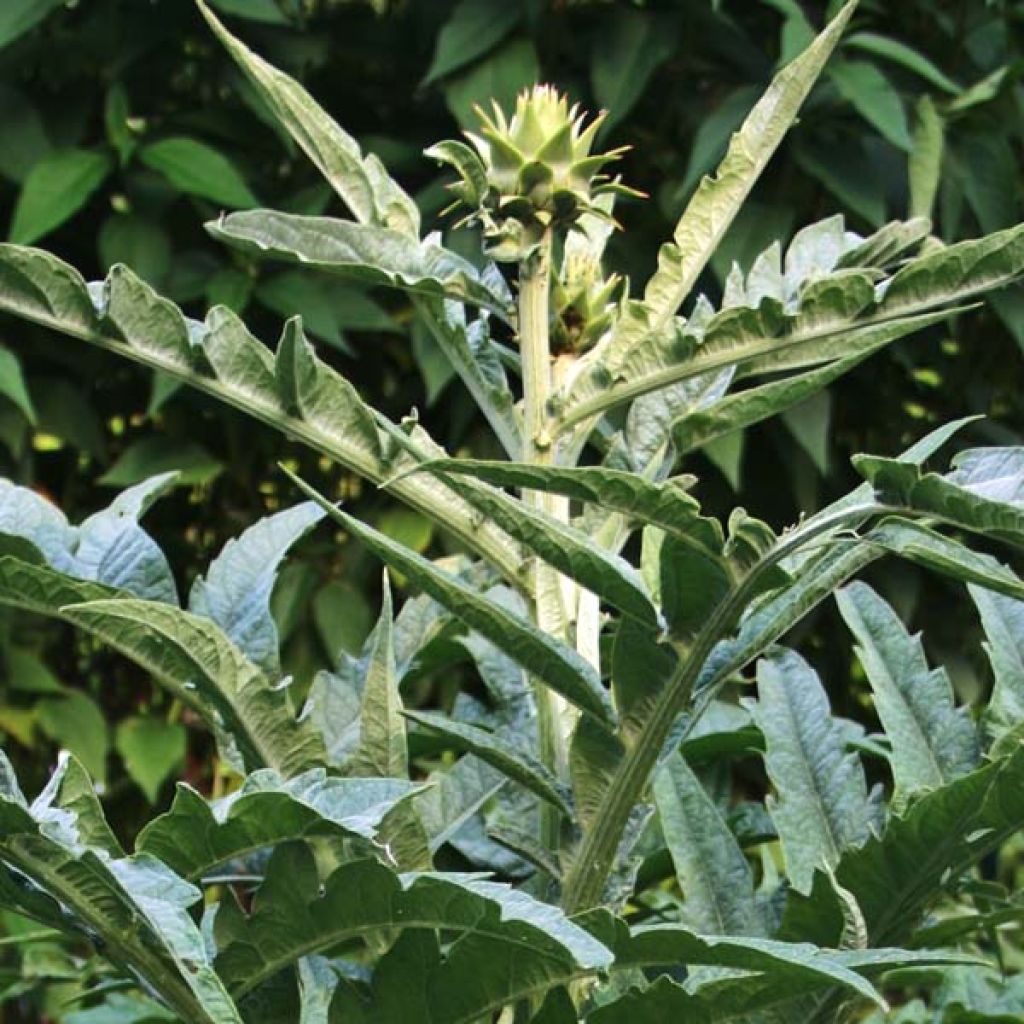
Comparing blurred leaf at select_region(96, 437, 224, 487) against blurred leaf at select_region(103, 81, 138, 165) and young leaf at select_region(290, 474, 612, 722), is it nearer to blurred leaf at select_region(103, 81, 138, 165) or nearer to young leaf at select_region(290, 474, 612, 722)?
blurred leaf at select_region(103, 81, 138, 165)

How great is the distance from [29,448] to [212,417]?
170 millimetres

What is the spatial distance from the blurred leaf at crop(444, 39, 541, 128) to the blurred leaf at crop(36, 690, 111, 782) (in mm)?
611

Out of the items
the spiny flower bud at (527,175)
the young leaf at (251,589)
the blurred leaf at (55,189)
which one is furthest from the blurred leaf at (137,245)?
the spiny flower bud at (527,175)

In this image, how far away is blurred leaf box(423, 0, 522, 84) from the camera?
168cm

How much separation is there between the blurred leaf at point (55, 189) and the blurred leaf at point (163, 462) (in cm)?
21

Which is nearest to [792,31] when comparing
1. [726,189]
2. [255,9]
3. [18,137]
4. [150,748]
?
[255,9]

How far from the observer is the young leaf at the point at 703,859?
744mm

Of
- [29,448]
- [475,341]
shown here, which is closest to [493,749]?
[475,341]

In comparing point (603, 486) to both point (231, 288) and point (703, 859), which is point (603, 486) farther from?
point (231, 288)

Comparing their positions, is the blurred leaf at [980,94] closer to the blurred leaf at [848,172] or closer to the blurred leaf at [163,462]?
the blurred leaf at [848,172]

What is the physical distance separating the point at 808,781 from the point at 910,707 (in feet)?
0.17

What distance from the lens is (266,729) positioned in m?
0.67

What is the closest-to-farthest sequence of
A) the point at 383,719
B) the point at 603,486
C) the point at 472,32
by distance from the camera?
the point at 603,486
the point at 383,719
the point at 472,32

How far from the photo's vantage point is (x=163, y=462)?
1763 mm
